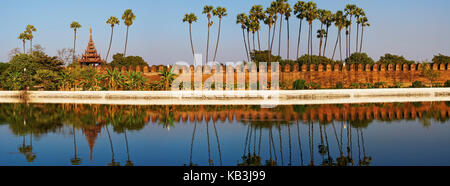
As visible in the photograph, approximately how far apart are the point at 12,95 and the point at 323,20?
31955 millimetres

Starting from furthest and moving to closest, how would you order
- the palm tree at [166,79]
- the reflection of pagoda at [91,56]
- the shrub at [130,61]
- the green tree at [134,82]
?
the shrub at [130,61], the reflection of pagoda at [91,56], the green tree at [134,82], the palm tree at [166,79]

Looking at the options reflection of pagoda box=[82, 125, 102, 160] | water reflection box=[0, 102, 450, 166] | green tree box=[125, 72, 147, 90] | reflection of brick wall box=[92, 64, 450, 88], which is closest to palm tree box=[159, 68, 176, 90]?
green tree box=[125, 72, 147, 90]

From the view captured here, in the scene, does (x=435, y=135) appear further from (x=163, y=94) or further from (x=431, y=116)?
(x=163, y=94)

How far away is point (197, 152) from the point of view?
7.18 metres

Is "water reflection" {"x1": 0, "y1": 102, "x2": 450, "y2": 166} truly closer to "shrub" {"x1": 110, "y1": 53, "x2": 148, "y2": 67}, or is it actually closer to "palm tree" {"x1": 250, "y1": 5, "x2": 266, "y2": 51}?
"palm tree" {"x1": 250, "y1": 5, "x2": 266, "y2": 51}

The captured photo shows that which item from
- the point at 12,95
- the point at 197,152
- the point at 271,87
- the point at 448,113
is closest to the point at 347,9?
the point at 271,87

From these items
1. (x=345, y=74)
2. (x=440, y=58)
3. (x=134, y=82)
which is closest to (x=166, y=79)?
(x=134, y=82)

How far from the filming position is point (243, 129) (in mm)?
9969

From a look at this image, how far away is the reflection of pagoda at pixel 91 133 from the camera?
7861mm

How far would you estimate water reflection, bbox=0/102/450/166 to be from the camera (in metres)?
6.65

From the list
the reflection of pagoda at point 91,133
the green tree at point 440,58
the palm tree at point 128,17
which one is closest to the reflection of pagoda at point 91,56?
the palm tree at point 128,17

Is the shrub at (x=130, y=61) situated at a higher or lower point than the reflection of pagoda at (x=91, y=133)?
higher

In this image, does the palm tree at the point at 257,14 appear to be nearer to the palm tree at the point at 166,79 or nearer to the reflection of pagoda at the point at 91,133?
the palm tree at the point at 166,79

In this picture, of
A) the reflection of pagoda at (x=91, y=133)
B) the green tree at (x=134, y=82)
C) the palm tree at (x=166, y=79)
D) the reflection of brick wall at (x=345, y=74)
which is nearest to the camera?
the reflection of pagoda at (x=91, y=133)
